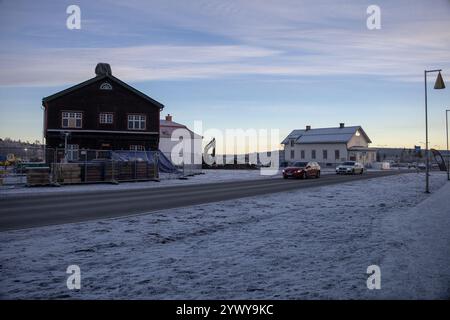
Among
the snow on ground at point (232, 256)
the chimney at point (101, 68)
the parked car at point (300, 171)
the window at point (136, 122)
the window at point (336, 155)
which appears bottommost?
the snow on ground at point (232, 256)

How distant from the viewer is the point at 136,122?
128ft

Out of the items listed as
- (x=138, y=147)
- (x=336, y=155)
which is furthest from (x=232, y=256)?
(x=336, y=155)

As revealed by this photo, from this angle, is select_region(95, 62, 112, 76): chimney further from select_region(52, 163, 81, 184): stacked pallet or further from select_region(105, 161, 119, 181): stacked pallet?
select_region(52, 163, 81, 184): stacked pallet

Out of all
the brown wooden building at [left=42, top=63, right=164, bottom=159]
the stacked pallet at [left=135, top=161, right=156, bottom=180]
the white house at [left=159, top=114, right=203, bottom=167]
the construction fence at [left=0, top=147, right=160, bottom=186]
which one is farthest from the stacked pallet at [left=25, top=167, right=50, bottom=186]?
the white house at [left=159, top=114, right=203, bottom=167]

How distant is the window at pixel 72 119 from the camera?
120ft

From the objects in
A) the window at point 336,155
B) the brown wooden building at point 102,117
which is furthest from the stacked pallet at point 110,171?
the window at point 336,155

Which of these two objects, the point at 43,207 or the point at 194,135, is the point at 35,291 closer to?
the point at 43,207

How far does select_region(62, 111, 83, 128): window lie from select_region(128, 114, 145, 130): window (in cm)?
509

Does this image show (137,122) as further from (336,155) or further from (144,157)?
(336,155)

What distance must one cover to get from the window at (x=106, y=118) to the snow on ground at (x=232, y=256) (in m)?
29.4

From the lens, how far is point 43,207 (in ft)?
41.5

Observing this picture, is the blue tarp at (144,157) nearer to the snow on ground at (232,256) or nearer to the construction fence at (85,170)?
the construction fence at (85,170)

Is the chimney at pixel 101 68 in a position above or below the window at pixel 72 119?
above

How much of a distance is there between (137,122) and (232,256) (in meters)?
34.6
